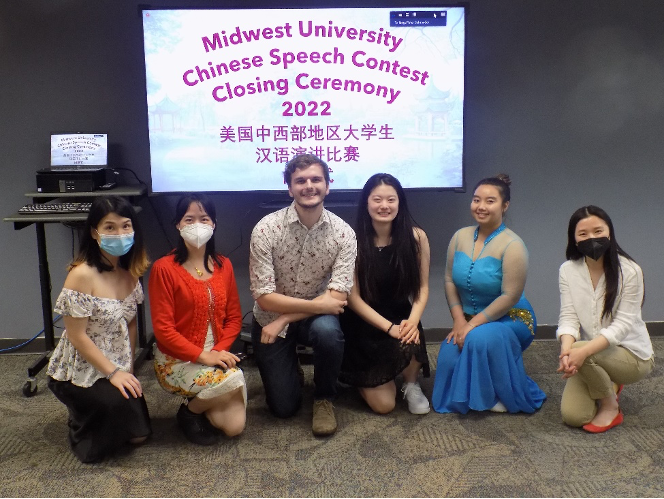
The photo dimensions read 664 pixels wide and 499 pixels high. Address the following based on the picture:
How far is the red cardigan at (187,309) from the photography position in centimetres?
242

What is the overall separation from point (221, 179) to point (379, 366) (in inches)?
49.2

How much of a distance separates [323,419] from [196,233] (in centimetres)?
88

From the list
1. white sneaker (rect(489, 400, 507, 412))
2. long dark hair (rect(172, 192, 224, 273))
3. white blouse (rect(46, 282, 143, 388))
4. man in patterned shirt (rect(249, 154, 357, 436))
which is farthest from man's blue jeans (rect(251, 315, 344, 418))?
white sneaker (rect(489, 400, 507, 412))

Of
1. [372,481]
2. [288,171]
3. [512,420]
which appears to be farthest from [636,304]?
[288,171]

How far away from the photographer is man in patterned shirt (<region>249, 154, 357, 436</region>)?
8.45 feet

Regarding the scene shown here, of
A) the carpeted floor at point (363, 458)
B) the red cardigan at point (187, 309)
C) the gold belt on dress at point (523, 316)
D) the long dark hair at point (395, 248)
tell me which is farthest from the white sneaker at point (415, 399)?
the red cardigan at point (187, 309)

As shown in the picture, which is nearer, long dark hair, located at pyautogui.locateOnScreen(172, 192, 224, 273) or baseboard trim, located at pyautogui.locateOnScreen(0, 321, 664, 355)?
long dark hair, located at pyautogui.locateOnScreen(172, 192, 224, 273)

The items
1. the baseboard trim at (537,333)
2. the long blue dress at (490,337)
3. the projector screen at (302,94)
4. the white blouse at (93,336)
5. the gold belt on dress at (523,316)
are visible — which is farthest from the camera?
the baseboard trim at (537,333)

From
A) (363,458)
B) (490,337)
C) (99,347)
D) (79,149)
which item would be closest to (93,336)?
(99,347)

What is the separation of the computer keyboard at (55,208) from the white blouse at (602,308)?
2113 mm

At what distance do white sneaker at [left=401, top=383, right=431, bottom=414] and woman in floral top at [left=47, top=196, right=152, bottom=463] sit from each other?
41.8 inches

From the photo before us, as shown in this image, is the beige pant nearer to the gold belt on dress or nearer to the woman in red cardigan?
the gold belt on dress

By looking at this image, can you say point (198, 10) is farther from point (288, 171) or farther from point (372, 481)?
point (372, 481)

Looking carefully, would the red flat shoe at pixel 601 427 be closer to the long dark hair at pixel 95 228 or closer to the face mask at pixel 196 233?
the face mask at pixel 196 233
